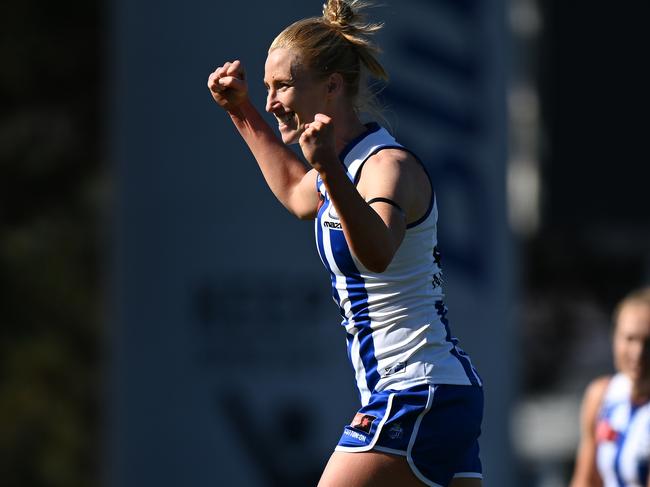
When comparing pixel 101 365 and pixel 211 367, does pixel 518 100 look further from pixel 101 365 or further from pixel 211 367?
pixel 211 367

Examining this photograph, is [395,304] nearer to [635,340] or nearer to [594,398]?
[635,340]

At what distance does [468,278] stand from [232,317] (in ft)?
5.61

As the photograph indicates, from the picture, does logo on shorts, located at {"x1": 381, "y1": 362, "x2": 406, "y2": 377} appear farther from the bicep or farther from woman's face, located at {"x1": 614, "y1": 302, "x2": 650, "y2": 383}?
woman's face, located at {"x1": 614, "y1": 302, "x2": 650, "y2": 383}

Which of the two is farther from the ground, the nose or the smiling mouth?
the nose

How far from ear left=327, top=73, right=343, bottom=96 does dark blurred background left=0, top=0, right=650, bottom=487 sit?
9.59m

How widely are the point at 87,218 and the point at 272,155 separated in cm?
1020

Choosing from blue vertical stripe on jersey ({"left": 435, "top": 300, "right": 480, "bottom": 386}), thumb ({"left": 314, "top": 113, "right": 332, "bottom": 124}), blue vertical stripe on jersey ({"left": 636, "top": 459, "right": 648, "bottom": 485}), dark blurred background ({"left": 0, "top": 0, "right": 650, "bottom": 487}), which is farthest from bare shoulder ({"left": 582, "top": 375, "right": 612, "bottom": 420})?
dark blurred background ({"left": 0, "top": 0, "right": 650, "bottom": 487})

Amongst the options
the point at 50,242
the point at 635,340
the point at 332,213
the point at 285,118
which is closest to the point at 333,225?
the point at 332,213

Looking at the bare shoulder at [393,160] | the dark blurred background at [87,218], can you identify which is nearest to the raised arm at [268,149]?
the bare shoulder at [393,160]

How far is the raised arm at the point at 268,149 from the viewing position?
182 inches

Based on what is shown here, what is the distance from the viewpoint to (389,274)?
14.0 feet

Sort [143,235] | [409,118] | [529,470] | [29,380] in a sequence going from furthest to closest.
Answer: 1. [29,380]
2. [529,470]
3. [143,235]
4. [409,118]

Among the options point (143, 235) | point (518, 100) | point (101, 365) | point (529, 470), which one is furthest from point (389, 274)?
point (518, 100)

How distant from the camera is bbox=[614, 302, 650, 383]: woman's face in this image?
247 inches
